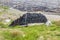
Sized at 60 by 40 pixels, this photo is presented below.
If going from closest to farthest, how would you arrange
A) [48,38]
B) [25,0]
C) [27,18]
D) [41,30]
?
[48,38], [41,30], [27,18], [25,0]

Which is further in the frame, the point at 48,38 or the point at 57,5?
the point at 57,5

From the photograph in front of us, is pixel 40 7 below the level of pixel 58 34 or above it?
below

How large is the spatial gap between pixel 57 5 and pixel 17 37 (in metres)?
15.9

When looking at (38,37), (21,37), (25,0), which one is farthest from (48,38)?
(25,0)

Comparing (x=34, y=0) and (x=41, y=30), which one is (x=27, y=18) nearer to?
(x=41, y=30)

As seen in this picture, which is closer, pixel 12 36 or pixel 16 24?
pixel 12 36

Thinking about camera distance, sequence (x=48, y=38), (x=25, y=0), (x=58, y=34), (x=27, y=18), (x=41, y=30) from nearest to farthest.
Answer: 1. (x=48, y=38)
2. (x=58, y=34)
3. (x=41, y=30)
4. (x=27, y=18)
5. (x=25, y=0)

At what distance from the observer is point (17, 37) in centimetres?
703

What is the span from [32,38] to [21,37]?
0.97 feet

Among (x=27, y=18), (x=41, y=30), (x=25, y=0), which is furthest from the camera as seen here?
(x=25, y=0)

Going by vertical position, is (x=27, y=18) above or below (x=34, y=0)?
above

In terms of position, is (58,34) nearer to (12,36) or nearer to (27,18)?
(12,36)

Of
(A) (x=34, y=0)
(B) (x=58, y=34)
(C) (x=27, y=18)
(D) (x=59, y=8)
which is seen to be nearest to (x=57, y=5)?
(D) (x=59, y=8)

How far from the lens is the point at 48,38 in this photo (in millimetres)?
6961
